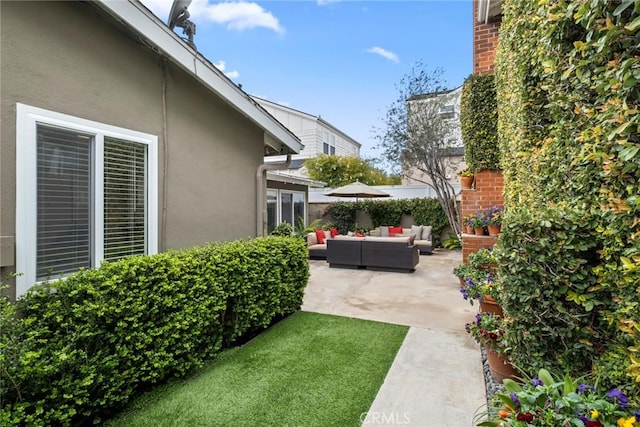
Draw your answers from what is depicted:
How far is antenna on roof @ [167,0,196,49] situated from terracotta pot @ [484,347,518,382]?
6292mm

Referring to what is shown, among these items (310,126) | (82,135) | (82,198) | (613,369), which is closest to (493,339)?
(613,369)

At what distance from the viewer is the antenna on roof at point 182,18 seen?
217 inches

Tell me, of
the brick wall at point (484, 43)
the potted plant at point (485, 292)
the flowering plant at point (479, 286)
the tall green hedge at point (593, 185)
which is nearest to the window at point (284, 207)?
the brick wall at point (484, 43)

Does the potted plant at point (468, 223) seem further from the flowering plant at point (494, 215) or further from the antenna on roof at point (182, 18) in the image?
the antenna on roof at point (182, 18)

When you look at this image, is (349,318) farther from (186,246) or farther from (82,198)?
(82,198)

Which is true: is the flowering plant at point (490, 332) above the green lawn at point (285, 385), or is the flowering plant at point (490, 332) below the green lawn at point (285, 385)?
above

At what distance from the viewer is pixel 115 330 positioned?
313 centimetres

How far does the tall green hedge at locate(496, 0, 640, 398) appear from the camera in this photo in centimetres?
202

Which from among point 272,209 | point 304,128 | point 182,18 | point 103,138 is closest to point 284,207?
point 272,209

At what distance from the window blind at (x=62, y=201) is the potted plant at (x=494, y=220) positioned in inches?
273

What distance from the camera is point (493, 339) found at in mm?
3504

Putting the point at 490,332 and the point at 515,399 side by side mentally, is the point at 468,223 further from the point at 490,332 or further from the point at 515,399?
the point at 515,399

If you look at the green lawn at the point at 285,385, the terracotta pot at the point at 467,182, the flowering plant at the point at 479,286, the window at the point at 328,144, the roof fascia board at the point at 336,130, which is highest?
the roof fascia board at the point at 336,130

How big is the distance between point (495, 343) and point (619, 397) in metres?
1.51
